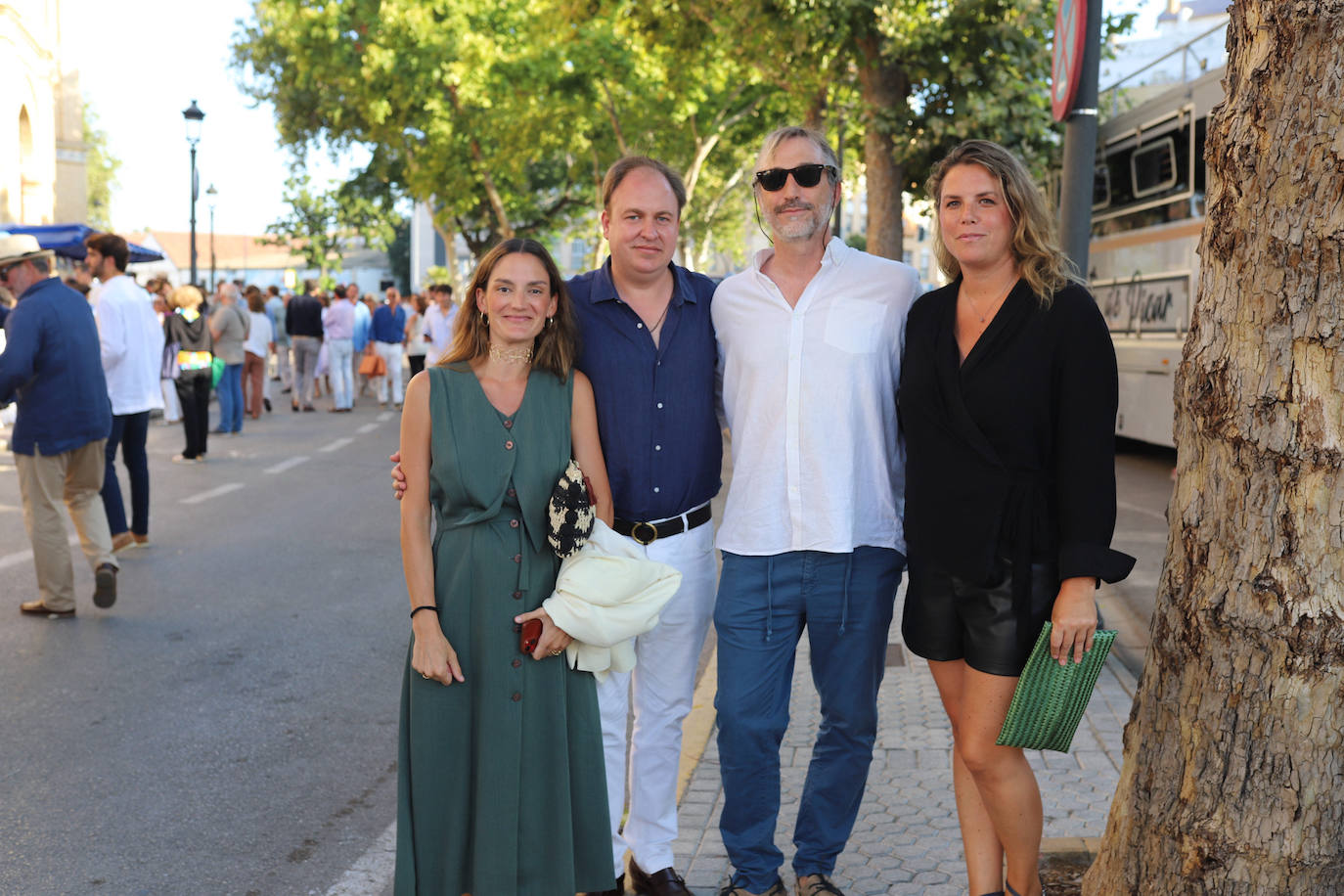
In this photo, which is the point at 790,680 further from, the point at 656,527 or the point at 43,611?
the point at 43,611

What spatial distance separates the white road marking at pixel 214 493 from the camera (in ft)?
38.2

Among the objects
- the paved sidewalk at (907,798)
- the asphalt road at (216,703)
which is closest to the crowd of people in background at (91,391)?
the asphalt road at (216,703)

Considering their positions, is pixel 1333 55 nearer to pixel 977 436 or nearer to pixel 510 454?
pixel 977 436

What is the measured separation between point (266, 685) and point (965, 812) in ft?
11.9

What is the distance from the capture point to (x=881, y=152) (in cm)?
1709

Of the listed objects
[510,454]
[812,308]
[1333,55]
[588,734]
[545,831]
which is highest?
[1333,55]

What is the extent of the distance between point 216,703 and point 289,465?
8861 millimetres

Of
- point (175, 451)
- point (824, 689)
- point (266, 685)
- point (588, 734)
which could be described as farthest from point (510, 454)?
point (175, 451)

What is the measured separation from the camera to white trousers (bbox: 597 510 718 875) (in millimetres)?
3680

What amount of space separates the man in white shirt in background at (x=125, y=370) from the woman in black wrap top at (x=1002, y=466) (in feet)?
23.0

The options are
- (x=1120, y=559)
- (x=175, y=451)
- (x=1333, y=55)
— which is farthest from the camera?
(x=175, y=451)

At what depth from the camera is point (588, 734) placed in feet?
11.2

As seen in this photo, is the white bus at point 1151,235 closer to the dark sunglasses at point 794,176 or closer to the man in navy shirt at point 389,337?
the dark sunglasses at point 794,176

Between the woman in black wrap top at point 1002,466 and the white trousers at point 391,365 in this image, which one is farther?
the white trousers at point 391,365
